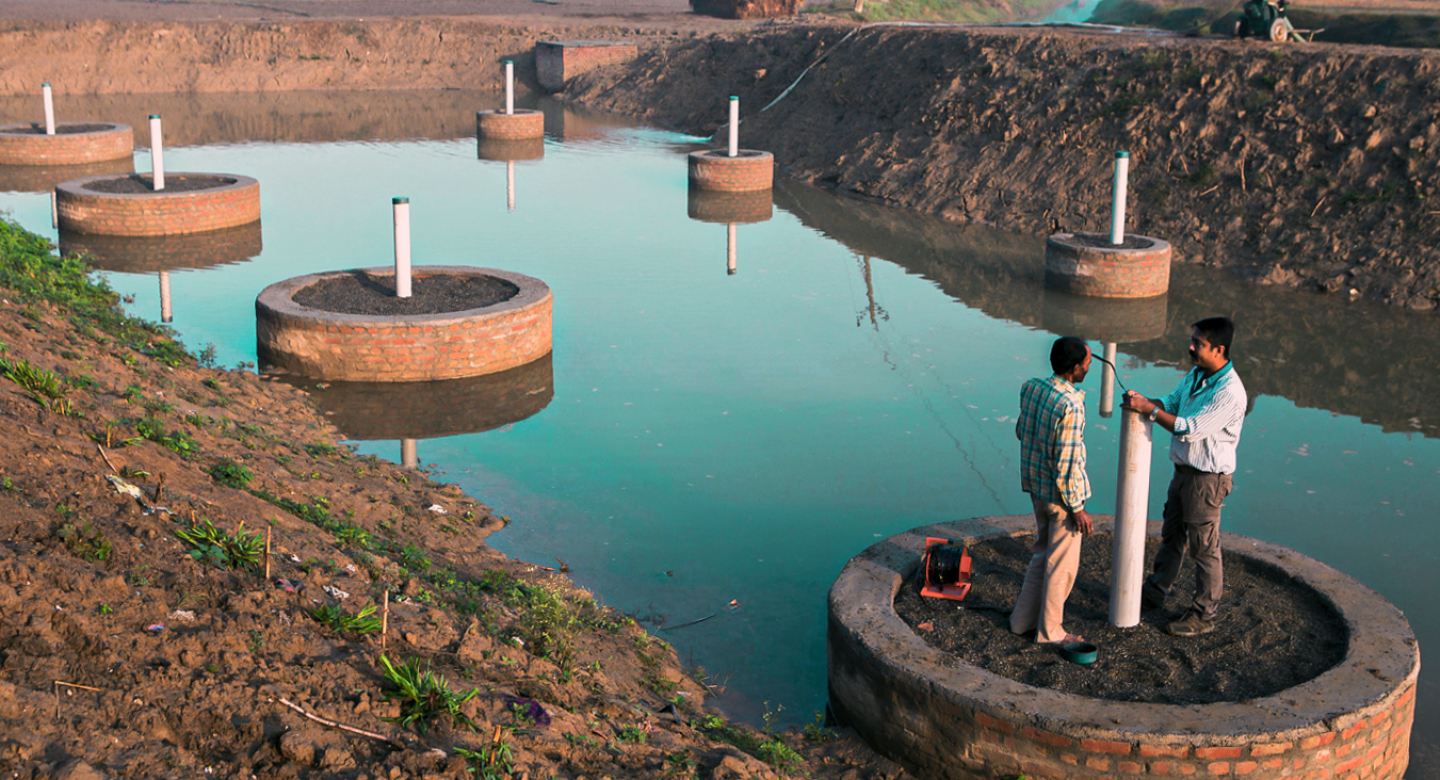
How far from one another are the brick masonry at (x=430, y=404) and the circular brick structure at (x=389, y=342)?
14cm

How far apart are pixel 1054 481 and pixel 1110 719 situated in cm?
118

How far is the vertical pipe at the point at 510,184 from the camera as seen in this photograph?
76.6 ft

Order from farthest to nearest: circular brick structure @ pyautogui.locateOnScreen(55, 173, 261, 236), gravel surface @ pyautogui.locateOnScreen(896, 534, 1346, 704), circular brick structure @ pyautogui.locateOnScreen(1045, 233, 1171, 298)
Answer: circular brick structure @ pyautogui.locateOnScreen(55, 173, 261, 236) → circular brick structure @ pyautogui.locateOnScreen(1045, 233, 1171, 298) → gravel surface @ pyautogui.locateOnScreen(896, 534, 1346, 704)

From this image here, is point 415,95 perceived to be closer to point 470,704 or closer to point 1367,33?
point 1367,33

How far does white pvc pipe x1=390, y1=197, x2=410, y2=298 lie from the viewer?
12.7 metres

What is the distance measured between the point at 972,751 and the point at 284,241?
1653 centimetres

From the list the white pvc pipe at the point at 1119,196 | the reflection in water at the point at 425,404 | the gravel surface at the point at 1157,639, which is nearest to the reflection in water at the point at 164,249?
→ the reflection in water at the point at 425,404

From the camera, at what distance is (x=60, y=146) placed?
2638 centimetres

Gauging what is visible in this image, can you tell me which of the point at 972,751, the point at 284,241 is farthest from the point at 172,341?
the point at 972,751

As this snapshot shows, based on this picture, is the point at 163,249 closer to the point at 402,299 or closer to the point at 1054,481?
the point at 402,299

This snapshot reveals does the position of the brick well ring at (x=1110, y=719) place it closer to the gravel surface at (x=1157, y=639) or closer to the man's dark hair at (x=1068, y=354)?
the gravel surface at (x=1157, y=639)

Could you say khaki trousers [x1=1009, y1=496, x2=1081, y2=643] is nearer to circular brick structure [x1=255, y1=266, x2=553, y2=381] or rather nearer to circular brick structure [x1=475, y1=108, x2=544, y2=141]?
circular brick structure [x1=255, y1=266, x2=553, y2=381]

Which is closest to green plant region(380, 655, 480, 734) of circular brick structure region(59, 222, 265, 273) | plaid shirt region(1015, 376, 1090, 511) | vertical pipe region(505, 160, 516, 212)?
plaid shirt region(1015, 376, 1090, 511)

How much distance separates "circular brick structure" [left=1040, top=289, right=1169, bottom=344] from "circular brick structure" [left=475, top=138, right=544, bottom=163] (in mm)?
16883
